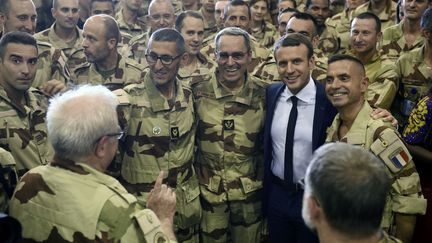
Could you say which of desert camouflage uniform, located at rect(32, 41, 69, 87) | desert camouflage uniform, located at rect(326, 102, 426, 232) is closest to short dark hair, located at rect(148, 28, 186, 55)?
desert camouflage uniform, located at rect(32, 41, 69, 87)

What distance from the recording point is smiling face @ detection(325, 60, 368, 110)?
3.08m

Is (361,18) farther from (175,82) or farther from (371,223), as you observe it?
(371,223)

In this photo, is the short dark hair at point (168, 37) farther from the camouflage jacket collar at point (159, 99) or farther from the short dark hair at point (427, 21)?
the short dark hair at point (427, 21)

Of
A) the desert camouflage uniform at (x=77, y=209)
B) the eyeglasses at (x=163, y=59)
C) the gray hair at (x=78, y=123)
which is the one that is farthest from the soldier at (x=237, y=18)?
the desert camouflage uniform at (x=77, y=209)

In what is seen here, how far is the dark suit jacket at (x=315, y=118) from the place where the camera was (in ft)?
10.9

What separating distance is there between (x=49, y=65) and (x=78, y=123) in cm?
261

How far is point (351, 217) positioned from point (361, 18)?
3533 mm

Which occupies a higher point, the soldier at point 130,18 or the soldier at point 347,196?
the soldier at point 130,18

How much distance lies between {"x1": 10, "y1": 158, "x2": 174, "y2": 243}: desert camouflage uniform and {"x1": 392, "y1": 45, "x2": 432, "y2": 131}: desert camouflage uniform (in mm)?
3068

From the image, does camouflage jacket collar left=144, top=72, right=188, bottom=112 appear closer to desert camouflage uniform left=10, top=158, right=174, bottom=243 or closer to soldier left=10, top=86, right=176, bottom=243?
soldier left=10, top=86, right=176, bottom=243

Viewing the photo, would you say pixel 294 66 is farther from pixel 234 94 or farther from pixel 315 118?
pixel 234 94

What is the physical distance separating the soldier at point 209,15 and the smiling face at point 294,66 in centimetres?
357

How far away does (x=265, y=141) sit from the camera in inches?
139

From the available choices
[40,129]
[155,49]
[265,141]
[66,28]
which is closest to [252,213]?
[265,141]
